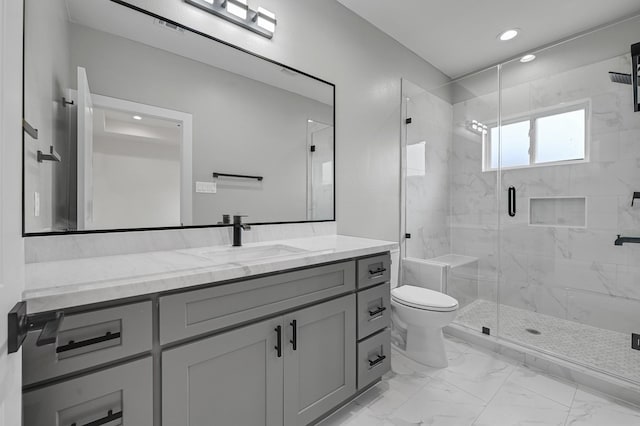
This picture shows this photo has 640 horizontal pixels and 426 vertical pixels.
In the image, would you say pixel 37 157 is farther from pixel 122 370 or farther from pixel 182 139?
pixel 122 370

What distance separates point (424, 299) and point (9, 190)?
215 centimetres

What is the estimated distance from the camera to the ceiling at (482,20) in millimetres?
2217

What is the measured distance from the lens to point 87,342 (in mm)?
782

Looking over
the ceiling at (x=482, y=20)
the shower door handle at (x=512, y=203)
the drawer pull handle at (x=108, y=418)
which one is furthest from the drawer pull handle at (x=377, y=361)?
the ceiling at (x=482, y=20)

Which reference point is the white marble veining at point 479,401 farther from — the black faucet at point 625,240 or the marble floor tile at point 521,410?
the black faucet at point 625,240

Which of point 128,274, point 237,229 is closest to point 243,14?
point 237,229

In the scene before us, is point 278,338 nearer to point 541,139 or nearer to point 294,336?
point 294,336

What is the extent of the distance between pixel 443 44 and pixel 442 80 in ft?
1.96

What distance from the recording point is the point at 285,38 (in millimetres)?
1868

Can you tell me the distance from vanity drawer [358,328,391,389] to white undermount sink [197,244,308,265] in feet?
2.14

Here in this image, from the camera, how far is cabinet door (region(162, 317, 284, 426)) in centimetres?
92

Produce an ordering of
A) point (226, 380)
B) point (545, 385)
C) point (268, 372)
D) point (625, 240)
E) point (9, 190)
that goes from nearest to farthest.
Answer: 1. point (9, 190)
2. point (226, 380)
3. point (268, 372)
4. point (545, 385)
5. point (625, 240)

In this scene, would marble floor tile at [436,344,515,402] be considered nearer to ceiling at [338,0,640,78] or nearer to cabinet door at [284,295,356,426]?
cabinet door at [284,295,356,426]

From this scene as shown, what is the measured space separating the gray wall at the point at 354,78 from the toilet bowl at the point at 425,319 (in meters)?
0.60
